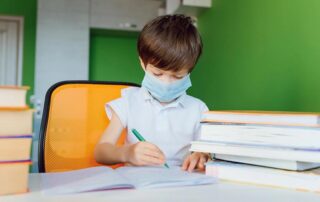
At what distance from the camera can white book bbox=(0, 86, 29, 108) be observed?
18.5 inches

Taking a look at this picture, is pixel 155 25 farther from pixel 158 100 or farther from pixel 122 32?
pixel 122 32

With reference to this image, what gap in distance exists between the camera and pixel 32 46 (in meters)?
3.67

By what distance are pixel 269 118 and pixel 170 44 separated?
1.20 ft

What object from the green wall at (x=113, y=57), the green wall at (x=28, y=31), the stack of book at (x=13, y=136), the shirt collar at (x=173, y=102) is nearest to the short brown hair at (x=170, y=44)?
the shirt collar at (x=173, y=102)

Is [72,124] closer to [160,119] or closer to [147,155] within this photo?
[160,119]

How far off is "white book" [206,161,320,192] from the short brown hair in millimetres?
308

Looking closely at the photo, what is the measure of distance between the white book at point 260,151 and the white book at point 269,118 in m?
0.04

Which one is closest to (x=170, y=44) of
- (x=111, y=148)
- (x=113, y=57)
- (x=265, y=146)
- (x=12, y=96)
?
(x=111, y=148)

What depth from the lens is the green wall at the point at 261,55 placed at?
117 cm

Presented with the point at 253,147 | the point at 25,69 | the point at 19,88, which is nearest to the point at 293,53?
the point at 253,147

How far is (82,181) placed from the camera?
1.87ft

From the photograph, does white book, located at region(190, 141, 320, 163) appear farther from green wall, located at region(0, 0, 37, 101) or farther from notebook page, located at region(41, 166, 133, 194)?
green wall, located at region(0, 0, 37, 101)

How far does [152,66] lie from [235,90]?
1.03 metres

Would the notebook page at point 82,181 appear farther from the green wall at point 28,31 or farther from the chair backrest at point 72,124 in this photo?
the green wall at point 28,31
